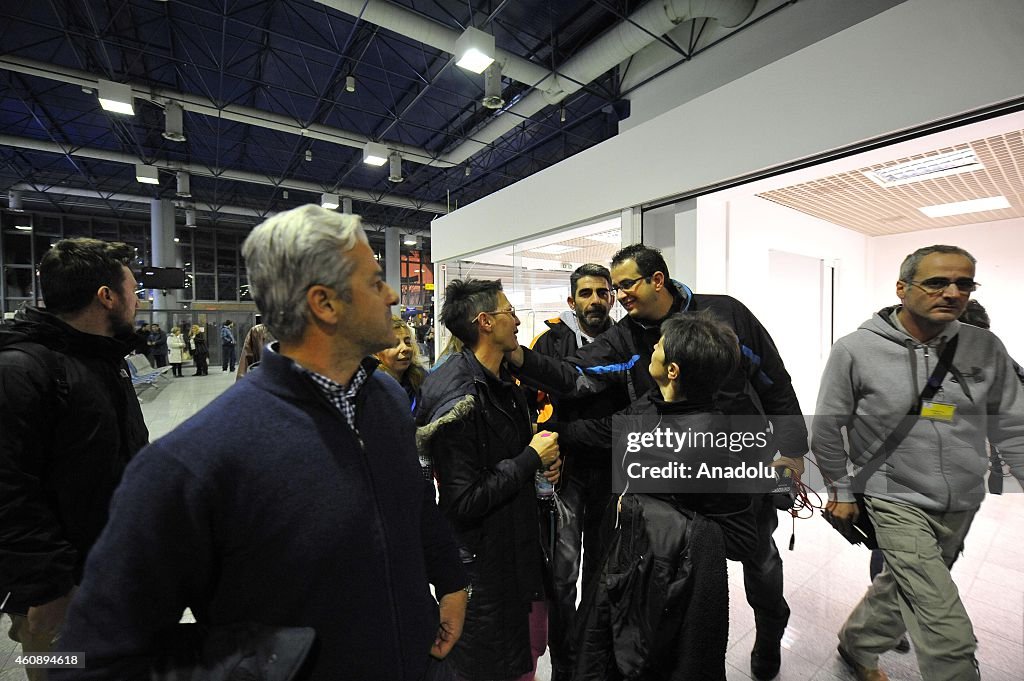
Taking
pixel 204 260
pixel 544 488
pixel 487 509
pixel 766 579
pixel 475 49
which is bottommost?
pixel 766 579

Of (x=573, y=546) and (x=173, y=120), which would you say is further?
(x=173, y=120)

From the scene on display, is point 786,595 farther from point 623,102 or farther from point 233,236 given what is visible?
point 233,236

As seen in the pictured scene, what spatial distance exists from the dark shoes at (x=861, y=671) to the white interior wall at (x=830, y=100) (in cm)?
269

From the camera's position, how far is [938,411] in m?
1.88

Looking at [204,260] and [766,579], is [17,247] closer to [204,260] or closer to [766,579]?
[204,260]

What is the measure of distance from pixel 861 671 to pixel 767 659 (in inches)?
15.9

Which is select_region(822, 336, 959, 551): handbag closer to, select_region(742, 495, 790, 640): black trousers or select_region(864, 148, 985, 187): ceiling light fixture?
select_region(742, 495, 790, 640): black trousers

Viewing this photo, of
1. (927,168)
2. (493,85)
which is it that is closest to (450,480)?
(927,168)

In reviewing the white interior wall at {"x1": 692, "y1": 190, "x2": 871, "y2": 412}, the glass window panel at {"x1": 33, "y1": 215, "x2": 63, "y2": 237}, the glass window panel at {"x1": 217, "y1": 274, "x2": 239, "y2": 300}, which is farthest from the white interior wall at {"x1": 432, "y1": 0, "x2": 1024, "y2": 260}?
the glass window panel at {"x1": 33, "y1": 215, "x2": 63, "y2": 237}

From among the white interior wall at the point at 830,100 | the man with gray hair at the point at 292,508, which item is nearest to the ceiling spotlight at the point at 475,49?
the white interior wall at the point at 830,100

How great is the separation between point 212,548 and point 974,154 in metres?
3.99

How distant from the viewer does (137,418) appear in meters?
1.77

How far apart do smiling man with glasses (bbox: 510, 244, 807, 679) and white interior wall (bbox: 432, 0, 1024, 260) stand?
145cm

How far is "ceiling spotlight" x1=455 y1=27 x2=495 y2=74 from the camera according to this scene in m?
5.66
